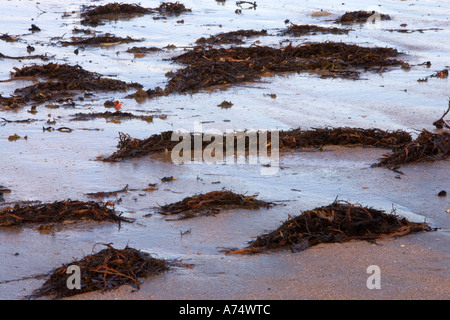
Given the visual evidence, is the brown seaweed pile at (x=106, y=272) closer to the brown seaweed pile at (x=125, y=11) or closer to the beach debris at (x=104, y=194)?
the beach debris at (x=104, y=194)

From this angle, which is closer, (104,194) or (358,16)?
(104,194)

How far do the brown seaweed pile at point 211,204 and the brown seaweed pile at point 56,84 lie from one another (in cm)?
413

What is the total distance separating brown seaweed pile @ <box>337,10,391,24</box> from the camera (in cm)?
1454

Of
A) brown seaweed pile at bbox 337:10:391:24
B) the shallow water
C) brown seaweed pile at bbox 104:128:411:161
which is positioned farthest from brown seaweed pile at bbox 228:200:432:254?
brown seaweed pile at bbox 337:10:391:24

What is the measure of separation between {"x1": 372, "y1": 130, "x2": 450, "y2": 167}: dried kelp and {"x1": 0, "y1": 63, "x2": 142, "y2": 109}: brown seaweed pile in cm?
437

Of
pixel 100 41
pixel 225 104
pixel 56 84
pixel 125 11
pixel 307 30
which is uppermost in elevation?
pixel 125 11

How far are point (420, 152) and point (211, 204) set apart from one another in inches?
85.7

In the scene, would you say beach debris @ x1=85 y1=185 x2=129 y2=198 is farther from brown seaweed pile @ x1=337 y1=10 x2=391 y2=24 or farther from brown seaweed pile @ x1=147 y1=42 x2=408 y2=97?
brown seaweed pile @ x1=337 y1=10 x2=391 y2=24

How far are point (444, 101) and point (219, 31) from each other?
698 centimetres

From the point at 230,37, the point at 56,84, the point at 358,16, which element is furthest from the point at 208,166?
the point at 358,16

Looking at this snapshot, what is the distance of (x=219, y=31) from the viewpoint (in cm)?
1359

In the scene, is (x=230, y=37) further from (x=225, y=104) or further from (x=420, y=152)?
(x=420, y=152)

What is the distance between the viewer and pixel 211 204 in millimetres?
4711
